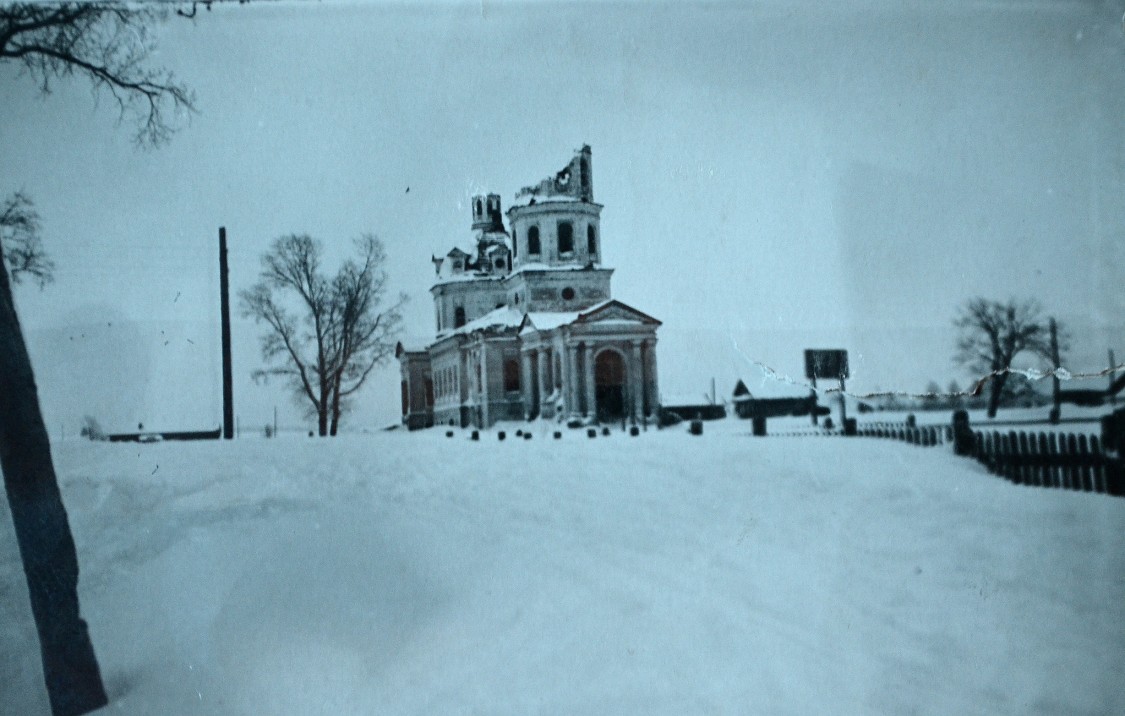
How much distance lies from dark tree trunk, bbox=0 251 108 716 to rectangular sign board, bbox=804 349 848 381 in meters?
2.90

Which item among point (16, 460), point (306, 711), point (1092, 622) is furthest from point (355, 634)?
point (1092, 622)

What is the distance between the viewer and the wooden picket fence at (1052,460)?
3.64 metres

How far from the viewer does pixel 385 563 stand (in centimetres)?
292

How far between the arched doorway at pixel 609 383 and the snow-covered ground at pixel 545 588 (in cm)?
21

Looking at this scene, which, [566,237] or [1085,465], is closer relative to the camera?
[566,237]

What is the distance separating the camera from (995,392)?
10.7ft

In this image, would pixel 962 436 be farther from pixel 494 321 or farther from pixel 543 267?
pixel 494 321

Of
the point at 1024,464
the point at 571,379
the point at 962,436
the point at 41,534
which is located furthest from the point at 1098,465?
the point at 41,534

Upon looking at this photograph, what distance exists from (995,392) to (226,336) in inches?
129

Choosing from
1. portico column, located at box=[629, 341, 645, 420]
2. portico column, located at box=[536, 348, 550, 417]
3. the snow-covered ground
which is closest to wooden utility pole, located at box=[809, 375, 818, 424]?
the snow-covered ground

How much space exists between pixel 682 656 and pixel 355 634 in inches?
45.7

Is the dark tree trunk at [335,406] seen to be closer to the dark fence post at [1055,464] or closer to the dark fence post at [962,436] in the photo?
the dark fence post at [962,436]

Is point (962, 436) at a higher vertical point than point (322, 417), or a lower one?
lower

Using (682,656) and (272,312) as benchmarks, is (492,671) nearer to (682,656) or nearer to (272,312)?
(682,656)
